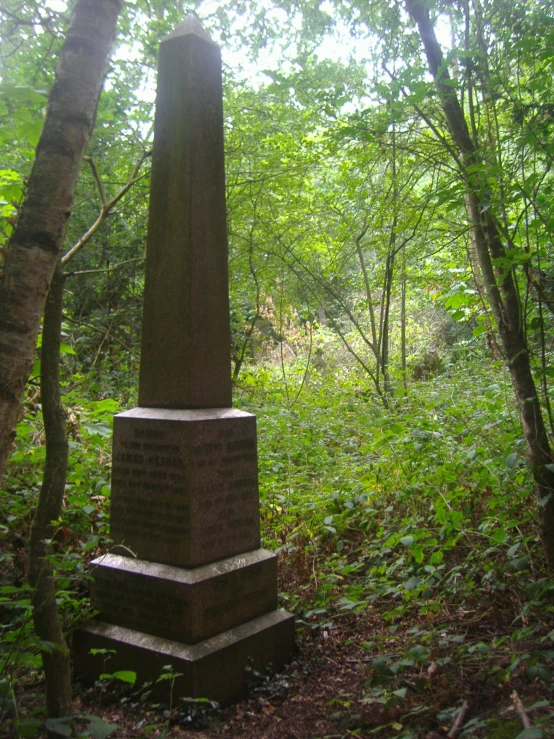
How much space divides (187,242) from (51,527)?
1701 mm

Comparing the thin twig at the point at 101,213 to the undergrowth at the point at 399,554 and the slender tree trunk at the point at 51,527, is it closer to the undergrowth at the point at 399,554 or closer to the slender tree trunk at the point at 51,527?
the slender tree trunk at the point at 51,527

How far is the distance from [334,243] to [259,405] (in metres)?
2.89

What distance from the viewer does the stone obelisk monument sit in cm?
301

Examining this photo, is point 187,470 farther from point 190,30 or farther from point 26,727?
point 190,30

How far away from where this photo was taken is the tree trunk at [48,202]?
5.49 feet

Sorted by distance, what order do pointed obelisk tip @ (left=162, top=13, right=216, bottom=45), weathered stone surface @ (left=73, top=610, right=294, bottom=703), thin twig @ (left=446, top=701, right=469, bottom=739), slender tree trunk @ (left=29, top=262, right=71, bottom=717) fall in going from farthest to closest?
pointed obelisk tip @ (left=162, top=13, right=216, bottom=45) < weathered stone surface @ (left=73, top=610, right=294, bottom=703) < slender tree trunk @ (left=29, top=262, right=71, bottom=717) < thin twig @ (left=446, top=701, right=469, bottom=739)

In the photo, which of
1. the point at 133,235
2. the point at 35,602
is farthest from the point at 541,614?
the point at 133,235

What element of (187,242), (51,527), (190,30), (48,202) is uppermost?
(190,30)

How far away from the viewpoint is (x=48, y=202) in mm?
1812

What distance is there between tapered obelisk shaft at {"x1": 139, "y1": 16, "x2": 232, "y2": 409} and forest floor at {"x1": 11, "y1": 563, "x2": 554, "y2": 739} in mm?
1521

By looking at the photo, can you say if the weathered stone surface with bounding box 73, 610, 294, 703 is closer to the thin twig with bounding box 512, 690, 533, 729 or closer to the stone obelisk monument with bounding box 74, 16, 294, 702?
the stone obelisk monument with bounding box 74, 16, 294, 702

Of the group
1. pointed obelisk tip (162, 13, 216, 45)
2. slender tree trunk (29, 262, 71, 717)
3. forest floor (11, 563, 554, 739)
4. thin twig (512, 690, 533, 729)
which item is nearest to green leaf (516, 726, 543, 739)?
forest floor (11, 563, 554, 739)

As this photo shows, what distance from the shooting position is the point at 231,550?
327 cm

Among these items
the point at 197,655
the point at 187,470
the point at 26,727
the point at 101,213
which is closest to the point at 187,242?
the point at 101,213
